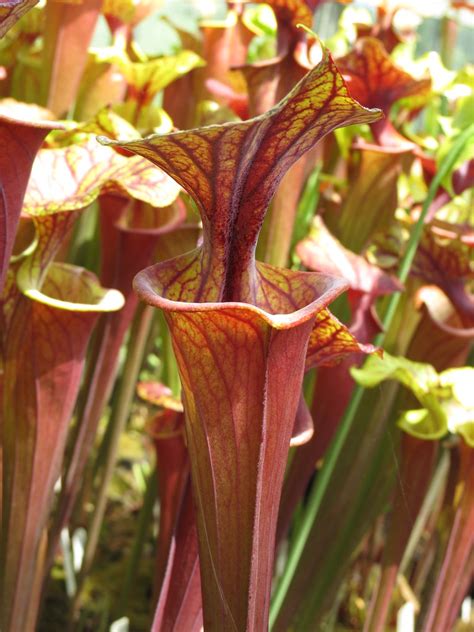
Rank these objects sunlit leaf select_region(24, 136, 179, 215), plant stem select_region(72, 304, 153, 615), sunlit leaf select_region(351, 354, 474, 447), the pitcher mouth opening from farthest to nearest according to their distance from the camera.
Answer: plant stem select_region(72, 304, 153, 615) < sunlit leaf select_region(351, 354, 474, 447) < sunlit leaf select_region(24, 136, 179, 215) < the pitcher mouth opening

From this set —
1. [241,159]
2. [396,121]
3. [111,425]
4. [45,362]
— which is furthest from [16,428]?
[396,121]

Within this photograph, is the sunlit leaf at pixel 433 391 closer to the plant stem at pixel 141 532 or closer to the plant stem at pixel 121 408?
the plant stem at pixel 121 408

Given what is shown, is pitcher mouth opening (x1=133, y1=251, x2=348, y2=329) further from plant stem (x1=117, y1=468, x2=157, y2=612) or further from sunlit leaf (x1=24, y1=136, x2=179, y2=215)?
plant stem (x1=117, y1=468, x2=157, y2=612)

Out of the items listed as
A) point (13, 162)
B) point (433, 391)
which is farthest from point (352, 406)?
point (13, 162)

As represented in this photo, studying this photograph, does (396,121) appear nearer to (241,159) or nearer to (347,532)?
(347,532)

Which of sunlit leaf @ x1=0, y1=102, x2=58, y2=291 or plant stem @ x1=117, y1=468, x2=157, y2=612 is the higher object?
sunlit leaf @ x1=0, y1=102, x2=58, y2=291

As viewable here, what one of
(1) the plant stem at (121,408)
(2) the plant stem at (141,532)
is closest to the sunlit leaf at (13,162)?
(1) the plant stem at (121,408)

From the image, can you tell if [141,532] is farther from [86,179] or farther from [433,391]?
[86,179]

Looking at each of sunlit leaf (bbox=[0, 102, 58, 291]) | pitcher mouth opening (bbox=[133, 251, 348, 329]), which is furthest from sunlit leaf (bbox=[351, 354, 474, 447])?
sunlit leaf (bbox=[0, 102, 58, 291])

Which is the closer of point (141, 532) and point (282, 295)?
point (282, 295)
